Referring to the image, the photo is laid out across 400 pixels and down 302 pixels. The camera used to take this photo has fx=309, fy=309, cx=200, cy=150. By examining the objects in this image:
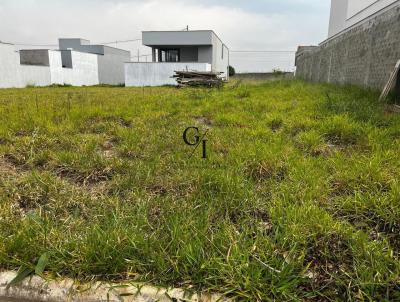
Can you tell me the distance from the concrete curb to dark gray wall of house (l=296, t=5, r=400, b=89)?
20.6ft

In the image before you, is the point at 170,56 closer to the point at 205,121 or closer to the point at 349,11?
the point at 349,11

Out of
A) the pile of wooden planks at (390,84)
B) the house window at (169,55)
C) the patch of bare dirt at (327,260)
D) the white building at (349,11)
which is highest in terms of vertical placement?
the white building at (349,11)

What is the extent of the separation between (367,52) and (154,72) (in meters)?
19.7

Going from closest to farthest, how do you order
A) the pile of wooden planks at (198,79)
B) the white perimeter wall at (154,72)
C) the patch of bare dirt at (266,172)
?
the patch of bare dirt at (266,172) → the pile of wooden planks at (198,79) → the white perimeter wall at (154,72)

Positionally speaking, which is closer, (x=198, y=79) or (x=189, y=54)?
(x=198, y=79)

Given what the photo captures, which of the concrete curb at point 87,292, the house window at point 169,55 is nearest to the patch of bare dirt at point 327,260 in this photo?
the concrete curb at point 87,292

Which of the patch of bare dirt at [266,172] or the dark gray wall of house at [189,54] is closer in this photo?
the patch of bare dirt at [266,172]

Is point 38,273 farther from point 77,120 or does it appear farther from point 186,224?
Answer: point 77,120

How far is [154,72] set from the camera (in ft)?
82.5

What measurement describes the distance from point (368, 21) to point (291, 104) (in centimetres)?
377

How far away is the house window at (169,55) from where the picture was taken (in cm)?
3089

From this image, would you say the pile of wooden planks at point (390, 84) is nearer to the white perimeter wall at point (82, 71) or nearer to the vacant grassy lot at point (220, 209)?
the vacant grassy lot at point (220, 209)

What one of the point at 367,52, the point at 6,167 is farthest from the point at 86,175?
the point at 367,52

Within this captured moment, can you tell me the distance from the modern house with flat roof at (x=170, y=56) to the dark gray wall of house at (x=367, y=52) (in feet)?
41.0
